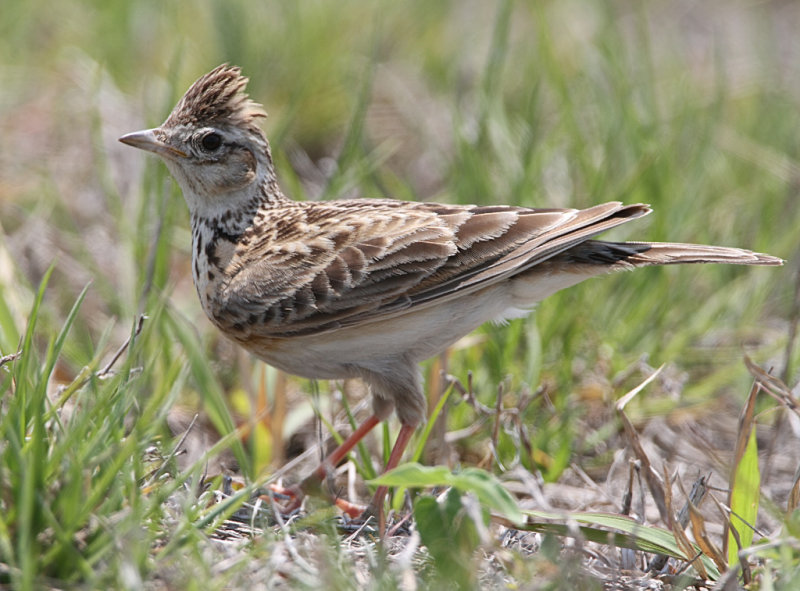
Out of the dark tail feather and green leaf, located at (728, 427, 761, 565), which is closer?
green leaf, located at (728, 427, 761, 565)

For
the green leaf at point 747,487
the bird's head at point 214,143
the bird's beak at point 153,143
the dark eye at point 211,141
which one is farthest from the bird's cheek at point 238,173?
the green leaf at point 747,487

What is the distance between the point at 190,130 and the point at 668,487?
282 cm

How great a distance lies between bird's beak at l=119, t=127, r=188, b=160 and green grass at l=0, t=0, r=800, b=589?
1.55 feet

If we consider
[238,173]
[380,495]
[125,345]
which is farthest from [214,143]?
[380,495]

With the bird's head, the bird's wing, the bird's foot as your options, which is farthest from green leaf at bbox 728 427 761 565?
the bird's head

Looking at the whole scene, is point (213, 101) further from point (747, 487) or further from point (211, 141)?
point (747, 487)

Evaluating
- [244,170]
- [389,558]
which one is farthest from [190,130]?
[389,558]

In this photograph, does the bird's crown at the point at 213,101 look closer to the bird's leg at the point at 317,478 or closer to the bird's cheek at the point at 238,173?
the bird's cheek at the point at 238,173

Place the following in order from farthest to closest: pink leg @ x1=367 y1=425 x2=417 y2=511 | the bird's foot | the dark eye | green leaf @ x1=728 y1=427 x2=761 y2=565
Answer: the dark eye
the bird's foot
pink leg @ x1=367 y1=425 x2=417 y2=511
green leaf @ x1=728 y1=427 x2=761 y2=565

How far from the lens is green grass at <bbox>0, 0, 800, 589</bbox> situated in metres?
3.42

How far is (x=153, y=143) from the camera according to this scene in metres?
5.14

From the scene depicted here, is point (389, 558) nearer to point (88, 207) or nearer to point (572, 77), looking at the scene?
point (88, 207)

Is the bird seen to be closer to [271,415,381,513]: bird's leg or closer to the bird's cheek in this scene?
[271,415,381,513]: bird's leg

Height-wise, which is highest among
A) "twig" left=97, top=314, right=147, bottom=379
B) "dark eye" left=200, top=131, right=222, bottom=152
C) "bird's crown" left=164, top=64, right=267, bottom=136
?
"bird's crown" left=164, top=64, right=267, bottom=136
